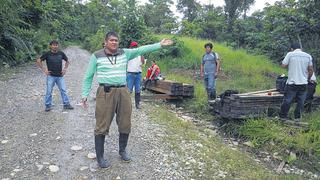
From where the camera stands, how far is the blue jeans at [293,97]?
7750mm

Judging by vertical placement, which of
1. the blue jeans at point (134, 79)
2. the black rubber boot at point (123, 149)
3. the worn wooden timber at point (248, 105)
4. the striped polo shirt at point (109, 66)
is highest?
the striped polo shirt at point (109, 66)

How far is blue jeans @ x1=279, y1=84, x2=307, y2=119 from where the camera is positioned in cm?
775

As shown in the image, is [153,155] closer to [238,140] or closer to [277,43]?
[238,140]

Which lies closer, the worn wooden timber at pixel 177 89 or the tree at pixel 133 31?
the worn wooden timber at pixel 177 89

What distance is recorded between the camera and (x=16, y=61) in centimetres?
1878

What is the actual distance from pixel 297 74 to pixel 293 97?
0.57 metres

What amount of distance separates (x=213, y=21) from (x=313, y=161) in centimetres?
2882

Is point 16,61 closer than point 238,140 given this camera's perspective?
No

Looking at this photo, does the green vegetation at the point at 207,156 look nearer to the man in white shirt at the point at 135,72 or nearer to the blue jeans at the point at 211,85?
the man in white shirt at the point at 135,72

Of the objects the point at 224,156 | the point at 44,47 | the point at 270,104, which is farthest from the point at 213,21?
the point at 224,156

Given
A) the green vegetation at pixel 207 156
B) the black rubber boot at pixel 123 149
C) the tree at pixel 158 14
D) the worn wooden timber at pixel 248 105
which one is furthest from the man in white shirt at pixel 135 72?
the tree at pixel 158 14

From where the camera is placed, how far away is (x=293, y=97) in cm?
789

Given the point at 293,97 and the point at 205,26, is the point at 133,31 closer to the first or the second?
the point at 205,26

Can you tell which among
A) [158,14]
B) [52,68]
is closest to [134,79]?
[52,68]
